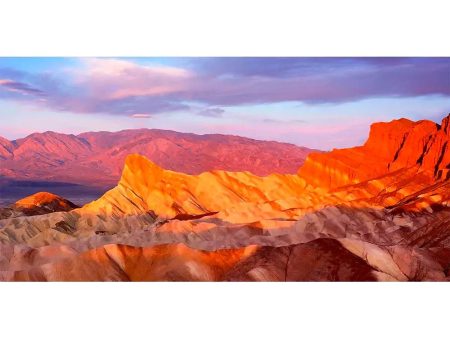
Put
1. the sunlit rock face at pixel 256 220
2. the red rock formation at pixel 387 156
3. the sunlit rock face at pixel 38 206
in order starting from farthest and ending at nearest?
the sunlit rock face at pixel 38 206
the red rock formation at pixel 387 156
the sunlit rock face at pixel 256 220

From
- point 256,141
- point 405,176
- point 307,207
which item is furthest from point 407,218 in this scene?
point 256,141

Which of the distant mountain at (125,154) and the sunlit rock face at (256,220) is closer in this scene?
the sunlit rock face at (256,220)

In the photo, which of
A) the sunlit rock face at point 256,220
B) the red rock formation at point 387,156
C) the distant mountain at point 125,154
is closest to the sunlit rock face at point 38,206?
→ the sunlit rock face at point 256,220

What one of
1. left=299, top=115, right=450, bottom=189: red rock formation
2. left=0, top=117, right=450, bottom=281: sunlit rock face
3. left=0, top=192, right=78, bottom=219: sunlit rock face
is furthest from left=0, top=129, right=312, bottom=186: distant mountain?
left=299, top=115, right=450, bottom=189: red rock formation

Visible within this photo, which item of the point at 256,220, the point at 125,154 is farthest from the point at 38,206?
the point at 256,220

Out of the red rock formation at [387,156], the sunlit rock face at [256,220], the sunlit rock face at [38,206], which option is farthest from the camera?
the sunlit rock face at [38,206]

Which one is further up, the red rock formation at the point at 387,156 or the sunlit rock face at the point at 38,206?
the red rock formation at the point at 387,156

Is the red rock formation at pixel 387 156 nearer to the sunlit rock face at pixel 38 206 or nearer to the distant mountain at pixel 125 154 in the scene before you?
the distant mountain at pixel 125 154

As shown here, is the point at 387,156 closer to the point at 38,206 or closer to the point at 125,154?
the point at 125,154
